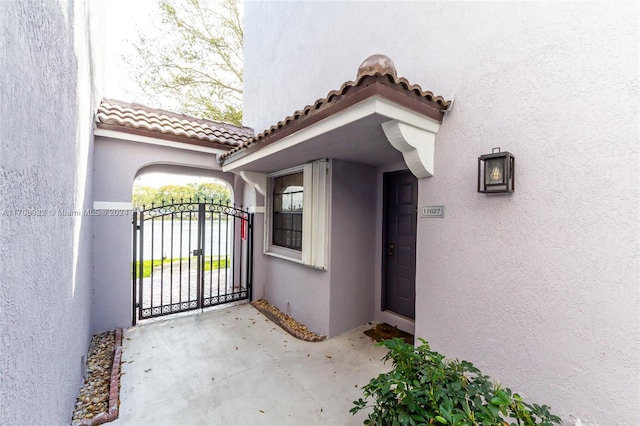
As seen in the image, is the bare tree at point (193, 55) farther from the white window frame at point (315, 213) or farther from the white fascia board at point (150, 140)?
the white window frame at point (315, 213)

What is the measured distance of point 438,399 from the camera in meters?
2.15

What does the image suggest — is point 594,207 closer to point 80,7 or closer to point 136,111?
point 80,7

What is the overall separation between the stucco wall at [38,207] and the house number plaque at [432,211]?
3.56 m

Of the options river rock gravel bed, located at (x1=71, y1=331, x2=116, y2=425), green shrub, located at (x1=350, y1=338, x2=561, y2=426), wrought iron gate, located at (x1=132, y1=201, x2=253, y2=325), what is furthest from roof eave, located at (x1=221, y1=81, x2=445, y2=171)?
river rock gravel bed, located at (x1=71, y1=331, x2=116, y2=425)

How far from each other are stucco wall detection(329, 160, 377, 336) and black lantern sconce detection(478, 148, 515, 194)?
2598 mm

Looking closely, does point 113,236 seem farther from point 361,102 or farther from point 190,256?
point 361,102

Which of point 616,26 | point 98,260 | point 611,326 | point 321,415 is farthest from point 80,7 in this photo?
point 611,326

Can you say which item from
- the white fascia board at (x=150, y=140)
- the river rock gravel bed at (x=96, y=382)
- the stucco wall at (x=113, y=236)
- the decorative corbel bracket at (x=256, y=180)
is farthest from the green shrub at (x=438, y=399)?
the white fascia board at (x=150, y=140)

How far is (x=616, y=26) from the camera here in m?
2.18

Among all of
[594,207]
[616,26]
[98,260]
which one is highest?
[616,26]

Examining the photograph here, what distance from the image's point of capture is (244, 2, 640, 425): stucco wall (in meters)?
2.13

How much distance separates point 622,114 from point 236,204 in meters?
7.33

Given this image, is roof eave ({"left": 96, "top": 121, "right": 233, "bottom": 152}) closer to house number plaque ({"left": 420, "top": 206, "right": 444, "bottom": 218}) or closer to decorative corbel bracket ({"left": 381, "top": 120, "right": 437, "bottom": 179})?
decorative corbel bracket ({"left": 381, "top": 120, "right": 437, "bottom": 179})

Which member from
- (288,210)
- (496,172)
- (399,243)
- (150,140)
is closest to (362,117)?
(496,172)
